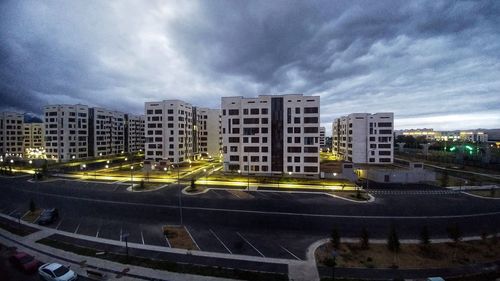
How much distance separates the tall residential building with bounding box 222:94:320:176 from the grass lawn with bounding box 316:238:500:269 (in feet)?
130

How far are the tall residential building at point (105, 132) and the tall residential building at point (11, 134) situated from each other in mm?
43117

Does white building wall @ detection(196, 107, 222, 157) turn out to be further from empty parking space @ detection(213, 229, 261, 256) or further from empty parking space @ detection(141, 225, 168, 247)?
empty parking space @ detection(213, 229, 261, 256)

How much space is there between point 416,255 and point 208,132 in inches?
3671

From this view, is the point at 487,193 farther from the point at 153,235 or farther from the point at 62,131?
the point at 62,131

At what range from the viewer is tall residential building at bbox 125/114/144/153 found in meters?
Result: 127

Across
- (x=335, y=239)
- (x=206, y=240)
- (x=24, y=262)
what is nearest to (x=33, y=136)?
(x=24, y=262)

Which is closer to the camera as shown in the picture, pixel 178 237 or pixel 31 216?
pixel 178 237

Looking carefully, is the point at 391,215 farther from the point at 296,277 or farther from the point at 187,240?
the point at 187,240

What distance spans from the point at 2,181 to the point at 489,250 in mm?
93930

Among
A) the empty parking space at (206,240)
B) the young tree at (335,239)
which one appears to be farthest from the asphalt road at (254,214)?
the young tree at (335,239)

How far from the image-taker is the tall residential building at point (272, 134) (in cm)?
6412

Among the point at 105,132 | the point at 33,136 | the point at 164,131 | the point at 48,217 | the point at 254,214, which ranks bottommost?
the point at 254,214

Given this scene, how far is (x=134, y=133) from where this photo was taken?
432ft

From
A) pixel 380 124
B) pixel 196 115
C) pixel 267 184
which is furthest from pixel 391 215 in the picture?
pixel 196 115
